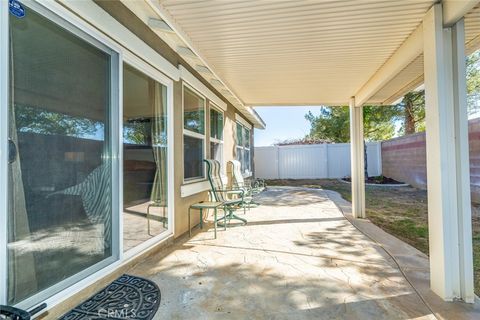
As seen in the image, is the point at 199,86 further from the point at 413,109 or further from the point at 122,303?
the point at 413,109

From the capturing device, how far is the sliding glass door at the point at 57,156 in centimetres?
164

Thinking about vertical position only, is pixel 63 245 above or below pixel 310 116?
below

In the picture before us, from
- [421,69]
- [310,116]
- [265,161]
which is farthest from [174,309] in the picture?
[310,116]

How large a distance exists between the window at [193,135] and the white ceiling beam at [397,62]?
2.84m

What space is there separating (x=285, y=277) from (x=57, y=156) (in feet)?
6.95

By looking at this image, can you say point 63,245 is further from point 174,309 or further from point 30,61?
point 30,61

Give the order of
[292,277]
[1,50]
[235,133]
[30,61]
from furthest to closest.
Answer: [235,133]
[292,277]
[30,61]
[1,50]

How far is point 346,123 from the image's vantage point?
15664 millimetres

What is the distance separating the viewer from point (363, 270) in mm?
2701

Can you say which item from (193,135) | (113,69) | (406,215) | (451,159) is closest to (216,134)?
(193,135)

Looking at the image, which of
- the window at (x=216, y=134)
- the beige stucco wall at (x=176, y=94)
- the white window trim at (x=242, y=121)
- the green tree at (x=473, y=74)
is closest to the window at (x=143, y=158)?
the beige stucco wall at (x=176, y=94)

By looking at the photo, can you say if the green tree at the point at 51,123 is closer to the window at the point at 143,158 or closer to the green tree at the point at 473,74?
the window at the point at 143,158

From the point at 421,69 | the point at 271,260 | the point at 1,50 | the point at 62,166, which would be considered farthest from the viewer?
the point at 421,69

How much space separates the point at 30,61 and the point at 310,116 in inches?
709
